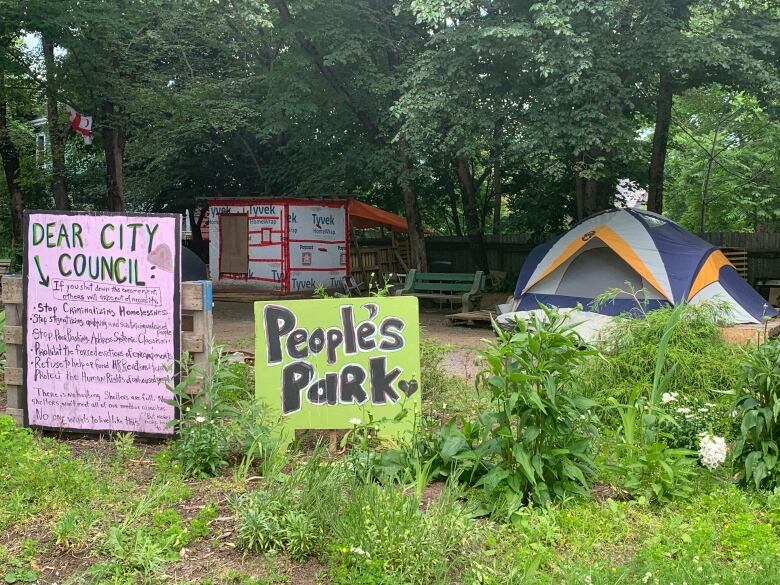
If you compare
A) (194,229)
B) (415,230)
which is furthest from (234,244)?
(194,229)

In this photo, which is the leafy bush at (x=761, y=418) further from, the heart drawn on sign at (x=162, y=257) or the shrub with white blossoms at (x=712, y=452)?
the heart drawn on sign at (x=162, y=257)

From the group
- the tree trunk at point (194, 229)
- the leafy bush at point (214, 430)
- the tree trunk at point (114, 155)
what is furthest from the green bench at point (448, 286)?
the leafy bush at point (214, 430)

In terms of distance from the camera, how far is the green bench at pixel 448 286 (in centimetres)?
1410

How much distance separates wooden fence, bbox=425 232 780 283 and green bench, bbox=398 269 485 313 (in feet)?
5.21

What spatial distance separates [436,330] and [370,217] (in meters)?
6.13

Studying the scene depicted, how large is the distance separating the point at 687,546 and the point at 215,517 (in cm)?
214

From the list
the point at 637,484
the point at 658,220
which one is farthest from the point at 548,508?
the point at 658,220

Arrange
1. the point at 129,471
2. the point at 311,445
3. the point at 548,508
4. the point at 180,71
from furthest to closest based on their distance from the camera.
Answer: the point at 180,71 < the point at 311,445 < the point at 129,471 < the point at 548,508

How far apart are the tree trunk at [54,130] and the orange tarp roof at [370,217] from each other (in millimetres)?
6485

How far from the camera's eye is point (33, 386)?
5.11m

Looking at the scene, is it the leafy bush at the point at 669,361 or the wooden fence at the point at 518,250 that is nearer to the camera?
the leafy bush at the point at 669,361

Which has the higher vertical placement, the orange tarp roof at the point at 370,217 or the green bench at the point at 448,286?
the orange tarp roof at the point at 370,217

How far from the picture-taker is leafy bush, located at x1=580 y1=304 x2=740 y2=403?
5746mm

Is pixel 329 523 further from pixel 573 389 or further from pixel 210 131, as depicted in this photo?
pixel 210 131
